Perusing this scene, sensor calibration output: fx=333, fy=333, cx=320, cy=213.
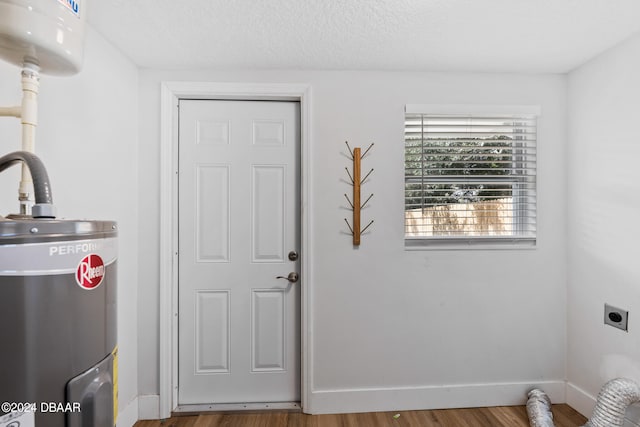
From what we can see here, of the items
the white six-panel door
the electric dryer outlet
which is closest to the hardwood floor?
the white six-panel door

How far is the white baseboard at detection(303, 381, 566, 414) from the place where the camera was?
7.08 feet

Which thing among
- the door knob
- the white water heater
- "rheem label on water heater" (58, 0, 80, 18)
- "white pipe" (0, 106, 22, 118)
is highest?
"rheem label on water heater" (58, 0, 80, 18)

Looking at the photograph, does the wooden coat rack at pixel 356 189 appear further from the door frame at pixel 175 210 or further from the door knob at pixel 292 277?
the door knob at pixel 292 277

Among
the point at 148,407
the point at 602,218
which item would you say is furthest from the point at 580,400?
the point at 148,407

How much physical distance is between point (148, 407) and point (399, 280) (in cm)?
180

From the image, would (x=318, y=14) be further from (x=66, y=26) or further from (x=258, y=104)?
(x=66, y=26)

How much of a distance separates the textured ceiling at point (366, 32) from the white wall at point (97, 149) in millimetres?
240

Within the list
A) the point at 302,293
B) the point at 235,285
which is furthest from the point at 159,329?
the point at 302,293

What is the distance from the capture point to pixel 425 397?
7.23 ft

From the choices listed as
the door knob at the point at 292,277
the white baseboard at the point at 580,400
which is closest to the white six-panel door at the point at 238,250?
the door knob at the point at 292,277

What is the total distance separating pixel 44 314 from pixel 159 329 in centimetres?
170

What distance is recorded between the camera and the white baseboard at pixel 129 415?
1.91 metres

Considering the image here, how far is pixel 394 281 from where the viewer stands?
7.31 ft

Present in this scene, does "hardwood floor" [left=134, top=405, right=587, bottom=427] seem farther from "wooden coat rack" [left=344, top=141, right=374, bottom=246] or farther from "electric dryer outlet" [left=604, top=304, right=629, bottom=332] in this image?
"wooden coat rack" [left=344, top=141, right=374, bottom=246]
